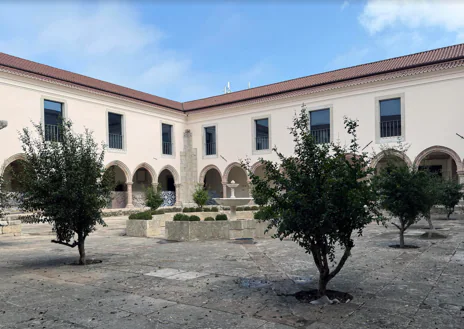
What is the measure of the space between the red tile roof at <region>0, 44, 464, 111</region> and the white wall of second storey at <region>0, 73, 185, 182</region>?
433mm

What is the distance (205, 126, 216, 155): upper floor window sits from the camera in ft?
93.5

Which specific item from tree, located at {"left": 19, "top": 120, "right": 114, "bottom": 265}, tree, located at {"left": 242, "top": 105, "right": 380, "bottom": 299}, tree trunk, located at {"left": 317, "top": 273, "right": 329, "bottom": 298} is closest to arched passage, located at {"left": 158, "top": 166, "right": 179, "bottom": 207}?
tree, located at {"left": 19, "top": 120, "right": 114, "bottom": 265}

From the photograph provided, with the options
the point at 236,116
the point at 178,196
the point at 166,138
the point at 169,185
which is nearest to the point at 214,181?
the point at 169,185

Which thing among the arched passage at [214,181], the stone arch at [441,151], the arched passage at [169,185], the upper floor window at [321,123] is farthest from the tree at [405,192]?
the arched passage at [214,181]

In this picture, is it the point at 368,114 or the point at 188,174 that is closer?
the point at 368,114

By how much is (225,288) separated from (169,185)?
27.2m

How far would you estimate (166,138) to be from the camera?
28250mm

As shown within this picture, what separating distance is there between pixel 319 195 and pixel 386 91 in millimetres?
18633

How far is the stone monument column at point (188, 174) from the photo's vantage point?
28.8m

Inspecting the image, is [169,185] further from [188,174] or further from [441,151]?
[441,151]

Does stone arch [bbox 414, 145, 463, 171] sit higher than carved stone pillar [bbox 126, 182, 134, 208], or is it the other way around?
stone arch [bbox 414, 145, 463, 171]

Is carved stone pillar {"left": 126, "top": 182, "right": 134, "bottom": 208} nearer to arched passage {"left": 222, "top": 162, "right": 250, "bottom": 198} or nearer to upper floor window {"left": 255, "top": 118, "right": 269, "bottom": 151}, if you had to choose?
arched passage {"left": 222, "top": 162, "right": 250, "bottom": 198}

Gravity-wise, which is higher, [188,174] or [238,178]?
[188,174]

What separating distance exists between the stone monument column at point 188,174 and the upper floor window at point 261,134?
551 centimetres
